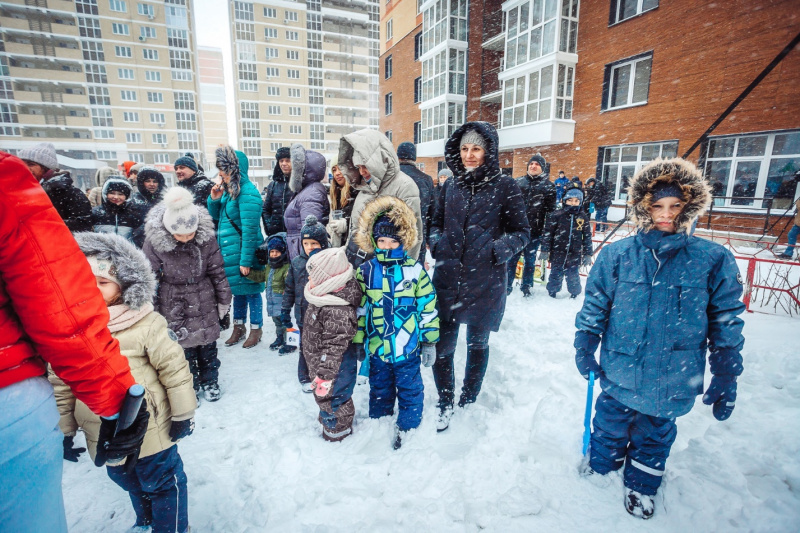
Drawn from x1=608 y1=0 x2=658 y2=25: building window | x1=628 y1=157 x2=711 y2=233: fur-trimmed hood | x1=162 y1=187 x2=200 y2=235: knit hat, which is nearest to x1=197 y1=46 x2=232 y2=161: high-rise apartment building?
x1=608 y1=0 x2=658 y2=25: building window

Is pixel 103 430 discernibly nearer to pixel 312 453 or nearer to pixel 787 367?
pixel 312 453

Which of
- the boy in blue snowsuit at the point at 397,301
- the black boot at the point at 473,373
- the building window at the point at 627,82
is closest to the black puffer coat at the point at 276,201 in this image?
the boy in blue snowsuit at the point at 397,301

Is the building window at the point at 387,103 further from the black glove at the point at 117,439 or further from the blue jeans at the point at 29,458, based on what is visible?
the blue jeans at the point at 29,458

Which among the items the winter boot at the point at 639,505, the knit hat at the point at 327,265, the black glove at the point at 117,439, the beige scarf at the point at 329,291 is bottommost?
the winter boot at the point at 639,505

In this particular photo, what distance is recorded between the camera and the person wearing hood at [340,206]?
315 cm

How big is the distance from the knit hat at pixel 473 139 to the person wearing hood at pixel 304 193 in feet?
5.17

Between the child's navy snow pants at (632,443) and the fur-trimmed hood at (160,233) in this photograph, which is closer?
the child's navy snow pants at (632,443)

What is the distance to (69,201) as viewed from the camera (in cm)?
345

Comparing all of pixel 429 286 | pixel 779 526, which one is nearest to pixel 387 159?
pixel 429 286

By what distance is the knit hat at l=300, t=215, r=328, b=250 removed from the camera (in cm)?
304

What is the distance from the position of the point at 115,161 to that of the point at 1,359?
186 ft

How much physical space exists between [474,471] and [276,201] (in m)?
3.56

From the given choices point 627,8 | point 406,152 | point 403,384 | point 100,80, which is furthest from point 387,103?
point 100,80

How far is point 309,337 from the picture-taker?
2549mm
